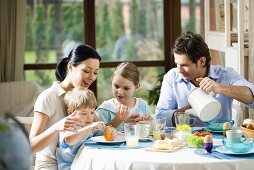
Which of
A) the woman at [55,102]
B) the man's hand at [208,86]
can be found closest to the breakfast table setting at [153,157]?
the woman at [55,102]

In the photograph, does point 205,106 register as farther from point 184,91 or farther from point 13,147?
point 13,147

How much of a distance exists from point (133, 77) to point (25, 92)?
93.5 inches

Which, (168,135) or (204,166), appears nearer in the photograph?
(204,166)

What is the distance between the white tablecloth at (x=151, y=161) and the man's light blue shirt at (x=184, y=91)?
764 millimetres

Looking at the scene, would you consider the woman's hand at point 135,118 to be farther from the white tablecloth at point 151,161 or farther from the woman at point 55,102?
the white tablecloth at point 151,161

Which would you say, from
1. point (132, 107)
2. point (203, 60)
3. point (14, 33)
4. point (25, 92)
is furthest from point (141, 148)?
point (14, 33)

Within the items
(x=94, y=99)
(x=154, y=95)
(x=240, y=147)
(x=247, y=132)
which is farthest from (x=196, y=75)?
(x=154, y=95)

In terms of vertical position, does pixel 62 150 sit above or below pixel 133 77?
below

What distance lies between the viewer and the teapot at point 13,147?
82 centimetres

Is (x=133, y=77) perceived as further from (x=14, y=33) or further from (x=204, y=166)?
(x=14, y=33)

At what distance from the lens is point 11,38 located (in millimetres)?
5441

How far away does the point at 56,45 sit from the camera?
19.0ft

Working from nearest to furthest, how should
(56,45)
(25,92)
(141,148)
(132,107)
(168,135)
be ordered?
(141,148) → (168,135) → (132,107) → (25,92) → (56,45)

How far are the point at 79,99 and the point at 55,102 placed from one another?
0.22 meters
